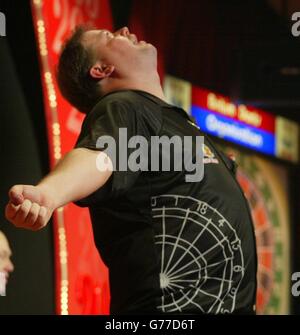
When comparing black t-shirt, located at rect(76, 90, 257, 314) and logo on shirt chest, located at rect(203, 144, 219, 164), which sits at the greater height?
logo on shirt chest, located at rect(203, 144, 219, 164)

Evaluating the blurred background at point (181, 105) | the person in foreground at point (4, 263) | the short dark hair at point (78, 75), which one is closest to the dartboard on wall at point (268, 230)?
the blurred background at point (181, 105)

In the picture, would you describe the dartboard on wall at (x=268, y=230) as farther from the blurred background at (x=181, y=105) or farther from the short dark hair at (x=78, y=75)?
the short dark hair at (x=78, y=75)

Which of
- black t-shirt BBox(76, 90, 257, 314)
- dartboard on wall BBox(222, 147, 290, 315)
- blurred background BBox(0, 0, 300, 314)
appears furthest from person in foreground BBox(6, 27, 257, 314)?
dartboard on wall BBox(222, 147, 290, 315)

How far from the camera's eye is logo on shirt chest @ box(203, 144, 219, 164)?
194 cm

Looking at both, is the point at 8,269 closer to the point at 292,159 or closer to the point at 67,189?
the point at 67,189

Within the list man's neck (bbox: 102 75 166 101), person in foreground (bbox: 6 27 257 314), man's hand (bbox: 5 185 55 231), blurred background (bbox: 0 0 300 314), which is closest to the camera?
man's hand (bbox: 5 185 55 231)

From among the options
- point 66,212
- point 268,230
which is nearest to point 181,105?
point 268,230

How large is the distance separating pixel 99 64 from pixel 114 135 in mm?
418

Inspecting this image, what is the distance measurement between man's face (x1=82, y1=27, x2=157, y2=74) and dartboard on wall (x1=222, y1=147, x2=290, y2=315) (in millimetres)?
2899

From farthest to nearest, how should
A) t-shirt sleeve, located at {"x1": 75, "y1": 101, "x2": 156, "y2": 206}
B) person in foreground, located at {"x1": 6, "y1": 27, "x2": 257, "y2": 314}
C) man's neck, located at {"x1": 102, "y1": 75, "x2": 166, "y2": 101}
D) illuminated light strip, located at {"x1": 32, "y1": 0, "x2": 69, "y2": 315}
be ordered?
illuminated light strip, located at {"x1": 32, "y1": 0, "x2": 69, "y2": 315} → man's neck, located at {"x1": 102, "y1": 75, "x2": 166, "y2": 101} → person in foreground, located at {"x1": 6, "y1": 27, "x2": 257, "y2": 314} → t-shirt sleeve, located at {"x1": 75, "y1": 101, "x2": 156, "y2": 206}

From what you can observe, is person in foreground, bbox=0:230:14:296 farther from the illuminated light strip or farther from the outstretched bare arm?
the outstretched bare arm

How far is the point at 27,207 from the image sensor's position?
59.5 inches

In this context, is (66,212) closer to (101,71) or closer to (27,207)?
(101,71)

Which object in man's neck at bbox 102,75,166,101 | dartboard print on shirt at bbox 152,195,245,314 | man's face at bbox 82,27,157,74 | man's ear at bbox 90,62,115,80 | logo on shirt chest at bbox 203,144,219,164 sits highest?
man's face at bbox 82,27,157,74
